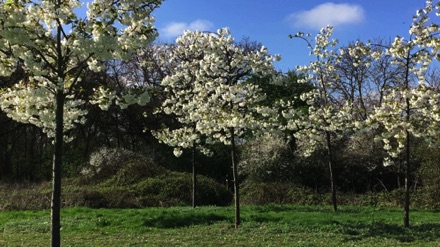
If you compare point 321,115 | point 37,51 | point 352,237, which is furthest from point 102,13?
point 321,115

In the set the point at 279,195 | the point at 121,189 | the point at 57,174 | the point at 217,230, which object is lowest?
the point at 217,230

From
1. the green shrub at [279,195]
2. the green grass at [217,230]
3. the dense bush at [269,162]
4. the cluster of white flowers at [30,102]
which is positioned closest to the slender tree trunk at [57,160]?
the cluster of white flowers at [30,102]

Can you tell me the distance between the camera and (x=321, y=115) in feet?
44.0

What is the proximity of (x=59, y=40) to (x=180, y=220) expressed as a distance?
6819 mm

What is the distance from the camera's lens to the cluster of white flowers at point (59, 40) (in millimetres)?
5344

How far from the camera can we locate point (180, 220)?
11.5m

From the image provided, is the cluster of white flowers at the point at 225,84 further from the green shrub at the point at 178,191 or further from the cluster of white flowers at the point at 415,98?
the green shrub at the point at 178,191

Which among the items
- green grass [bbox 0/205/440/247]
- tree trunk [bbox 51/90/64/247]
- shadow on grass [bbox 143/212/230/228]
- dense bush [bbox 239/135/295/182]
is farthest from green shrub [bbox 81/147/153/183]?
tree trunk [bbox 51/90/64/247]

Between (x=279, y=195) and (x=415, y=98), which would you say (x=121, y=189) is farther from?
(x=415, y=98)

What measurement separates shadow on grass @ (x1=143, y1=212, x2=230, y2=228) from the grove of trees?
3.97ft

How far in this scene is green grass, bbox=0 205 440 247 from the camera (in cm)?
880

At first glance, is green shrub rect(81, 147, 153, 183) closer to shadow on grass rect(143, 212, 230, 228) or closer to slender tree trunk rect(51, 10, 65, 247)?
shadow on grass rect(143, 212, 230, 228)

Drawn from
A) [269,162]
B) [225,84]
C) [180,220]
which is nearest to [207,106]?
[225,84]

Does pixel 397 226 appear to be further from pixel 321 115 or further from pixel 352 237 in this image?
pixel 321 115
